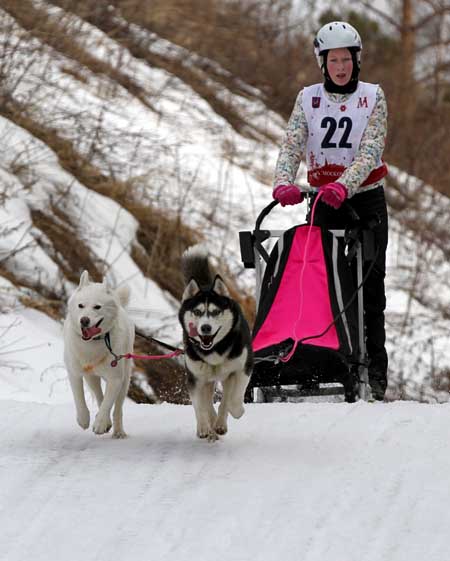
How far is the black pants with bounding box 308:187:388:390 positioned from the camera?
5918 mm

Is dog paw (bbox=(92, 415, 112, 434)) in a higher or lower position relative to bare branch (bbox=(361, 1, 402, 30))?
lower

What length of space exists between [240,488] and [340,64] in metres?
2.41

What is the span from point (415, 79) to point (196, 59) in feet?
17.0

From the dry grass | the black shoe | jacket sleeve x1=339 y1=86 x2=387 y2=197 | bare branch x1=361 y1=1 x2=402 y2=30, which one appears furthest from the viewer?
bare branch x1=361 y1=1 x2=402 y2=30

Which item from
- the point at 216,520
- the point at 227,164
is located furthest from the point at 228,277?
the point at 216,520

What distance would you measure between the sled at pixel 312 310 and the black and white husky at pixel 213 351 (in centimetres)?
56

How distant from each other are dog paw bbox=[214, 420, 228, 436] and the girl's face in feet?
6.07

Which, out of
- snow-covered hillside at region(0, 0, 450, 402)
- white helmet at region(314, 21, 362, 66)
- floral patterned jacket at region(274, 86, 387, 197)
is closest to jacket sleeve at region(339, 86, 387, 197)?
floral patterned jacket at region(274, 86, 387, 197)

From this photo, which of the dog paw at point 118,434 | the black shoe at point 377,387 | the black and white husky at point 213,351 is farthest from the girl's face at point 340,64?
the dog paw at point 118,434

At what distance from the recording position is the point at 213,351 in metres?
4.66

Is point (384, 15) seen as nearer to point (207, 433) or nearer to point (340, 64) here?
point (340, 64)

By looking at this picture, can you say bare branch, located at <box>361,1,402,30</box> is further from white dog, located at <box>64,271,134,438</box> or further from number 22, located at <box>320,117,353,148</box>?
white dog, located at <box>64,271,134,438</box>

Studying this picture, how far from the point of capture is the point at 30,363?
25.9 ft

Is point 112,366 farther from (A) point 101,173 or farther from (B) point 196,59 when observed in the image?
(B) point 196,59
